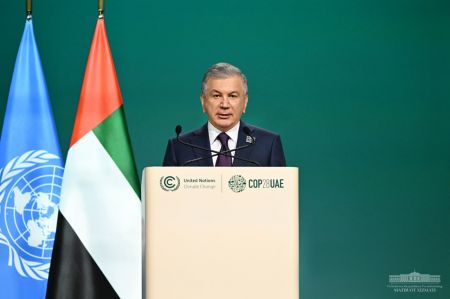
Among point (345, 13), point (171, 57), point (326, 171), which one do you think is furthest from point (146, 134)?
point (345, 13)

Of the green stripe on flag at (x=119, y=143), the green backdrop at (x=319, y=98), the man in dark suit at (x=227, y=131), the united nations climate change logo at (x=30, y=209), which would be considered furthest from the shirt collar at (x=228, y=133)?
the green backdrop at (x=319, y=98)

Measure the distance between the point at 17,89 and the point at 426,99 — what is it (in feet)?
7.96

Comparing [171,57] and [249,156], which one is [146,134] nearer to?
[171,57]

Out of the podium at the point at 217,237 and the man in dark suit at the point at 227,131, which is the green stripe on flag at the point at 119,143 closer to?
the man in dark suit at the point at 227,131

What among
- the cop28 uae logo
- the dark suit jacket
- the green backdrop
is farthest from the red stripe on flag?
the green backdrop

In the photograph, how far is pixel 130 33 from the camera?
13.5 feet

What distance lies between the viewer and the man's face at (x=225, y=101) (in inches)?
108

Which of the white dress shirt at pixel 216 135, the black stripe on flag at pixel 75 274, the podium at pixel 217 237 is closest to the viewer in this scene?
the podium at pixel 217 237

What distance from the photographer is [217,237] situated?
1973 millimetres

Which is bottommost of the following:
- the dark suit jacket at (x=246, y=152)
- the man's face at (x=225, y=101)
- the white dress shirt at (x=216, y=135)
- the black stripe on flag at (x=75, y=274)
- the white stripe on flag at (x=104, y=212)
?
the black stripe on flag at (x=75, y=274)

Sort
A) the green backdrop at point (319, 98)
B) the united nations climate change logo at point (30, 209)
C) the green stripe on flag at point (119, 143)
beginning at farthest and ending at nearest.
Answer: the green backdrop at point (319, 98) < the united nations climate change logo at point (30, 209) < the green stripe on flag at point (119, 143)

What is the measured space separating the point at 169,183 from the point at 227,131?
80cm

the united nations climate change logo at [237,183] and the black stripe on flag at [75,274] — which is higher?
the united nations climate change logo at [237,183]

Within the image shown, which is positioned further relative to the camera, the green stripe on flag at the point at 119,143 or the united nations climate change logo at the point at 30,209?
the united nations climate change logo at the point at 30,209
